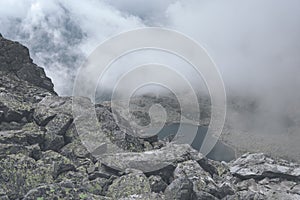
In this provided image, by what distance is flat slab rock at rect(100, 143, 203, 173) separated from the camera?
28.9 m

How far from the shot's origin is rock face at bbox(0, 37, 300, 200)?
79.0 ft

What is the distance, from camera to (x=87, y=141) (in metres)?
32.1

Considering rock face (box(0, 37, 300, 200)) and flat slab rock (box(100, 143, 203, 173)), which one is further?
flat slab rock (box(100, 143, 203, 173))

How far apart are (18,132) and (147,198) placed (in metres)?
13.9

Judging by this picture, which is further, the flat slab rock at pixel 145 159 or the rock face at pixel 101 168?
the flat slab rock at pixel 145 159

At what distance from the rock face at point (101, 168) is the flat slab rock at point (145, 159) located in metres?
0.08

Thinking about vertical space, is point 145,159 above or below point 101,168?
above

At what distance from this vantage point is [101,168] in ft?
92.8

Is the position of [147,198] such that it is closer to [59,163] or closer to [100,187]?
[100,187]

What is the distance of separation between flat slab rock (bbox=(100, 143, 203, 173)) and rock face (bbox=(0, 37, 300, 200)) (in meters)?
0.08

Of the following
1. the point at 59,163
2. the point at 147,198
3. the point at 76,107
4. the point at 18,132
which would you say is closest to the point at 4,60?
the point at 76,107

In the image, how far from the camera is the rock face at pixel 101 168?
24094mm

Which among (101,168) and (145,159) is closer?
(101,168)

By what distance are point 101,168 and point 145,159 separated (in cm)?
411
